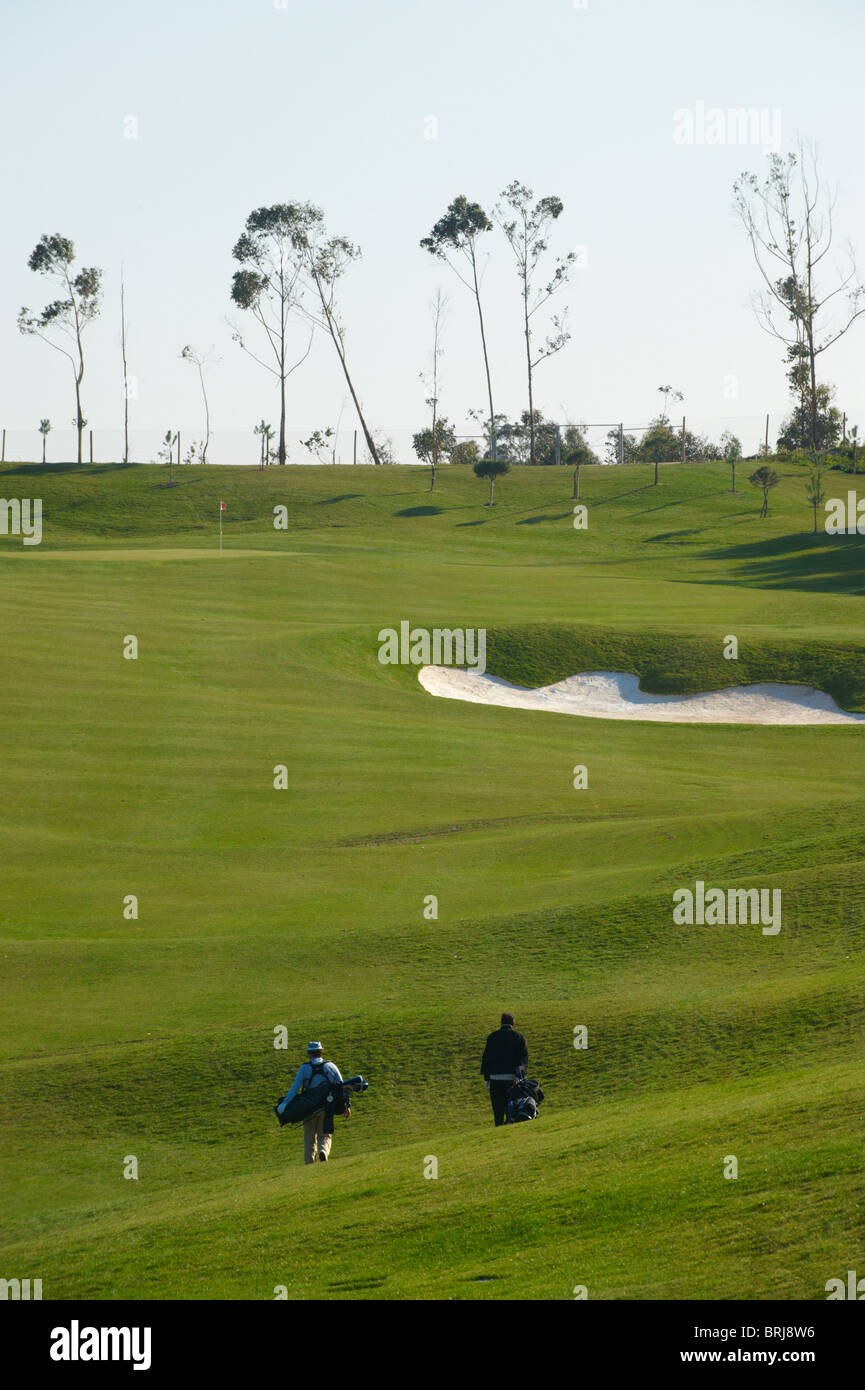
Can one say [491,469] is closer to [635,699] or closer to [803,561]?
[803,561]

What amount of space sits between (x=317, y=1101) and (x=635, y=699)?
29.1 m

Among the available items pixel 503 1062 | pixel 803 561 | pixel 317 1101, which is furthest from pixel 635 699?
pixel 803 561

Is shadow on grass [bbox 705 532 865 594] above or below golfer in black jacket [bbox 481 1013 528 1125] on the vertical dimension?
above

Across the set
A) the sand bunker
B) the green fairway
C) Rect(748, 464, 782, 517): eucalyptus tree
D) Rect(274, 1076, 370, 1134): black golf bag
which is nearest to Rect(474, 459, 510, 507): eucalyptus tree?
Rect(748, 464, 782, 517): eucalyptus tree

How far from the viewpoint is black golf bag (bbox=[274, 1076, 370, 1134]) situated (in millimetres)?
14438

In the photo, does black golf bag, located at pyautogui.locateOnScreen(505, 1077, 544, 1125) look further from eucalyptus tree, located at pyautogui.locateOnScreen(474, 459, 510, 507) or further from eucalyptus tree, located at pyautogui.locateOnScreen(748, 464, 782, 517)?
eucalyptus tree, located at pyautogui.locateOnScreen(474, 459, 510, 507)

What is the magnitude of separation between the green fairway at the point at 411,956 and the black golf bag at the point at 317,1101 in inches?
23.9

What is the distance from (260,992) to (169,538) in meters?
67.2

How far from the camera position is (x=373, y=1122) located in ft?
52.6

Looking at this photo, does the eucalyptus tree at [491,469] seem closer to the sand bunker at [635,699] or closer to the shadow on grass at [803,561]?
the shadow on grass at [803,561]

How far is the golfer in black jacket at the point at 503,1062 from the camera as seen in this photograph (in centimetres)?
1506

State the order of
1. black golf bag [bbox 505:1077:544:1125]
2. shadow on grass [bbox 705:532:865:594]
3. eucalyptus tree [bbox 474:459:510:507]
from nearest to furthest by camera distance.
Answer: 1. black golf bag [bbox 505:1077:544:1125]
2. shadow on grass [bbox 705:532:865:594]
3. eucalyptus tree [bbox 474:459:510:507]

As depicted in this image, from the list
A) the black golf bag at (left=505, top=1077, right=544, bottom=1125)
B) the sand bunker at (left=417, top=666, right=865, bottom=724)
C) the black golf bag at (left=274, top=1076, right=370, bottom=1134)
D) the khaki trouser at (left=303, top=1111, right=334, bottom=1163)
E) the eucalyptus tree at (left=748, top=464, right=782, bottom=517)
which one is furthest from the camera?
the eucalyptus tree at (left=748, top=464, right=782, bottom=517)

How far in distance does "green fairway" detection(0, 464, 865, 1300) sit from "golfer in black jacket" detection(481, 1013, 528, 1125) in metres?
0.88
